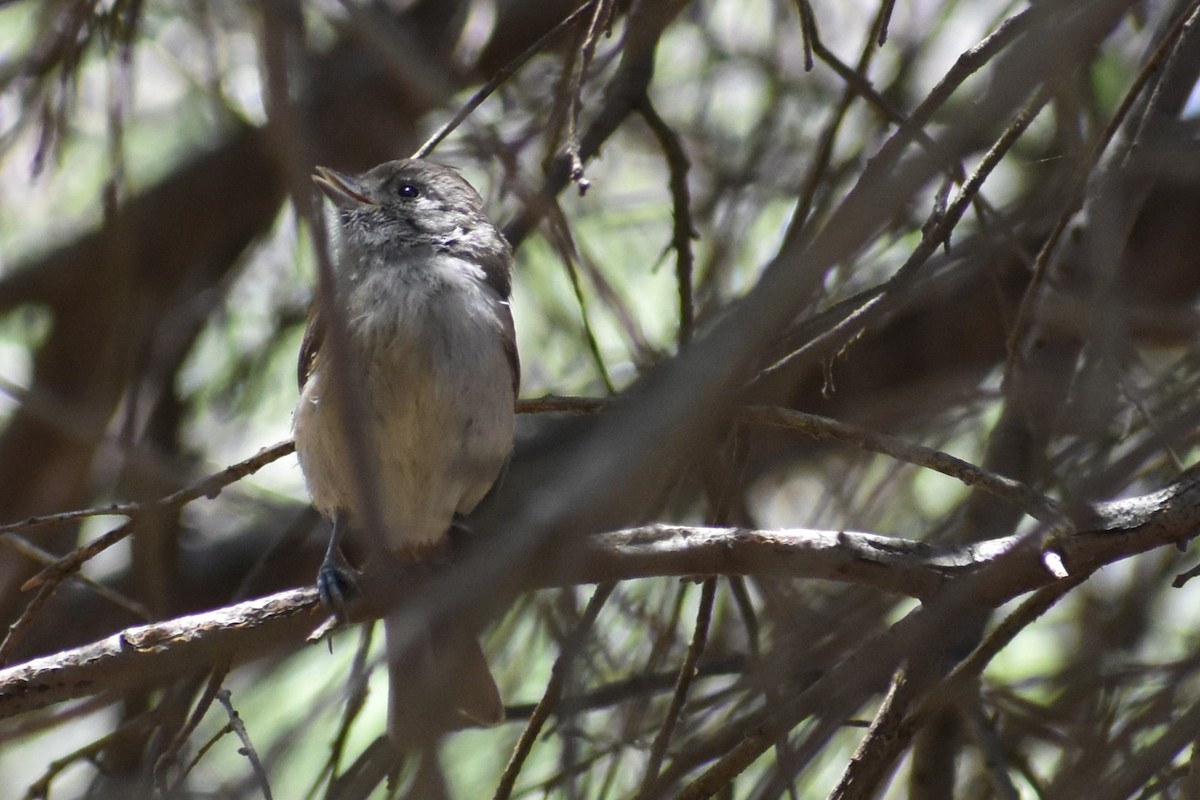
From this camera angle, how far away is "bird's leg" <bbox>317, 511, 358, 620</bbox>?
9.70 ft

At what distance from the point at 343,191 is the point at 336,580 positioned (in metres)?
1.65

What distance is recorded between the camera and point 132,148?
589 cm

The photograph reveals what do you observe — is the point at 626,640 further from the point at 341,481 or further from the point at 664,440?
the point at 664,440

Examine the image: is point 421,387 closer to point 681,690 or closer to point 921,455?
point 681,690

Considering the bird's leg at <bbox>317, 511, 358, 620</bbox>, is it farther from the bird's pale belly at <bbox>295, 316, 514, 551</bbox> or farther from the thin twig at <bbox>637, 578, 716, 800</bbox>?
the thin twig at <bbox>637, 578, 716, 800</bbox>

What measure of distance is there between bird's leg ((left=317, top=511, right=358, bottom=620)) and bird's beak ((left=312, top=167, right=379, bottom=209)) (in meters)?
1.07

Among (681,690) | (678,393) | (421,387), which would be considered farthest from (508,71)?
(678,393)

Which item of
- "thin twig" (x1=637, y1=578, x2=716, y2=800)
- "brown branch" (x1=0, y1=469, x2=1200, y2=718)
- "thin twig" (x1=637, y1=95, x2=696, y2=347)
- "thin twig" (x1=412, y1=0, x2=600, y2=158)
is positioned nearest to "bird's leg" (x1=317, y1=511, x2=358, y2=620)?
"brown branch" (x1=0, y1=469, x2=1200, y2=718)

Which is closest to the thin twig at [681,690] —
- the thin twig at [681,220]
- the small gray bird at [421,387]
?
the thin twig at [681,220]

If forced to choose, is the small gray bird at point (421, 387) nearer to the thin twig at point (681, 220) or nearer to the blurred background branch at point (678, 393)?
the blurred background branch at point (678, 393)

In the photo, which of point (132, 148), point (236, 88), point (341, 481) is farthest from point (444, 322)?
point (132, 148)

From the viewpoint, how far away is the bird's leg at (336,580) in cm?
296

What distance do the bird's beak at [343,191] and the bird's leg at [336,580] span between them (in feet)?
3.51

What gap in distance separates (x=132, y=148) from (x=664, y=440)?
513cm
